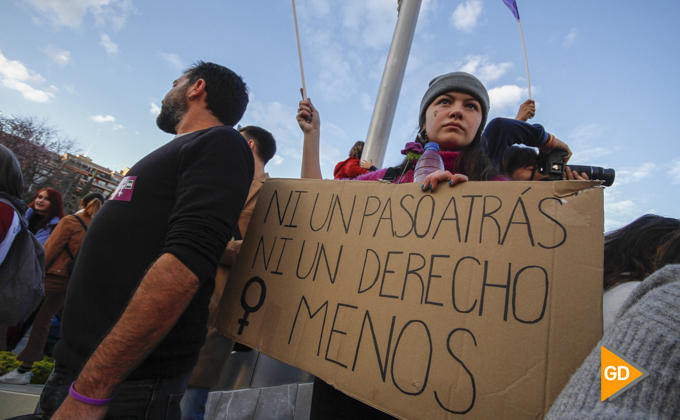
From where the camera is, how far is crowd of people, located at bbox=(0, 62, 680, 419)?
1.90 ft

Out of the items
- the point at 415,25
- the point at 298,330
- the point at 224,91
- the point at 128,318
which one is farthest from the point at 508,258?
the point at 415,25

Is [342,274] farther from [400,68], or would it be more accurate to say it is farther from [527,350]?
[400,68]

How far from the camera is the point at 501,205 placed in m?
0.91

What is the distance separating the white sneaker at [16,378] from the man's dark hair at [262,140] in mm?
2831

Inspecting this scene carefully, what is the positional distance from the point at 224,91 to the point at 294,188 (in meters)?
0.61

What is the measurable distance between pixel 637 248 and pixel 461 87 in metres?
0.93

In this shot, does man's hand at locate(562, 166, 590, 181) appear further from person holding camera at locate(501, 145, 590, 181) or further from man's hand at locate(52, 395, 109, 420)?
man's hand at locate(52, 395, 109, 420)

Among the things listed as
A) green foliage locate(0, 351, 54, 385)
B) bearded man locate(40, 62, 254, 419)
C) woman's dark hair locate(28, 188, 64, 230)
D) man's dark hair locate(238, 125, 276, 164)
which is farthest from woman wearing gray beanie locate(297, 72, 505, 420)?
woman's dark hair locate(28, 188, 64, 230)

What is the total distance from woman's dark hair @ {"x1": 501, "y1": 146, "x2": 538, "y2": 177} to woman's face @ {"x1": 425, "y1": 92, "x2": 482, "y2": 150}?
322mm

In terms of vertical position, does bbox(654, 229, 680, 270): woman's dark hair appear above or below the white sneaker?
above

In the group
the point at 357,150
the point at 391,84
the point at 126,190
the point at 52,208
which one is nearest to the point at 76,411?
the point at 126,190

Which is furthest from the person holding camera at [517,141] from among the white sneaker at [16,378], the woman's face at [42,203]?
the woman's face at [42,203]

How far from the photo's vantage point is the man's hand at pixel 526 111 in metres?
1.95

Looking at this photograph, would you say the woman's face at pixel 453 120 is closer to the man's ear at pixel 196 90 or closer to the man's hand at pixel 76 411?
the man's ear at pixel 196 90
